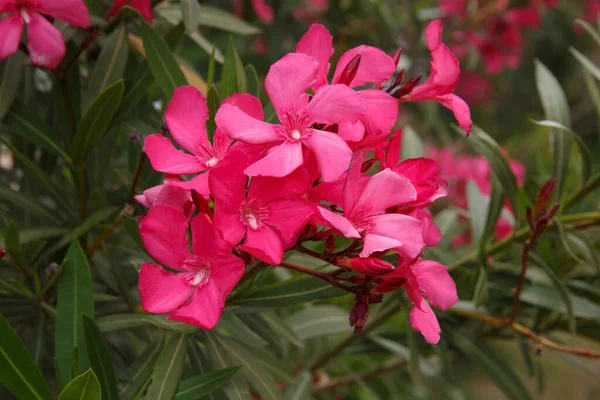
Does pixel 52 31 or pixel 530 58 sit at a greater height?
pixel 52 31

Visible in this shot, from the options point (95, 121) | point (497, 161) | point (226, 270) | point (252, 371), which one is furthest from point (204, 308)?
point (497, 161)

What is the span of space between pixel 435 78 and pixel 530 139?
Result: 241 centimetres


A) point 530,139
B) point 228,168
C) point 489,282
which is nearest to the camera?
point 228,168

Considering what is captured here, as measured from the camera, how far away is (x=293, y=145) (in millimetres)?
562

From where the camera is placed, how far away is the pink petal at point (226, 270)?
0.56 metres

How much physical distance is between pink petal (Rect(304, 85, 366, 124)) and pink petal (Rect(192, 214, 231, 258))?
5.8 inches

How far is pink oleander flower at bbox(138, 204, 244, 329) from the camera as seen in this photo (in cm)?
56

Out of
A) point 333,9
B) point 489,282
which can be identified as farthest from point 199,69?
point 489,282

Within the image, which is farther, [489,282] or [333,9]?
[333,9]

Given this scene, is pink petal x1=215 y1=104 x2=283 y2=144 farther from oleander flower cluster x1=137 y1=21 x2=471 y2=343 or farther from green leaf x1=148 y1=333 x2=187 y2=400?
green leaf x1=148 y1=333 x2=187 y2=400

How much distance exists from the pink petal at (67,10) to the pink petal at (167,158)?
0.74 feet

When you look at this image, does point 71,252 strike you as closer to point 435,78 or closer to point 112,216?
point 112,216

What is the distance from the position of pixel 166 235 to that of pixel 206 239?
1.9 inches

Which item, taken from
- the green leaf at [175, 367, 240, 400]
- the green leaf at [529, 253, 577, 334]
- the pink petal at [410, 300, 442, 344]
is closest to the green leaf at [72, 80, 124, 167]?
the green leaf at [175, 367, 240, 400]
